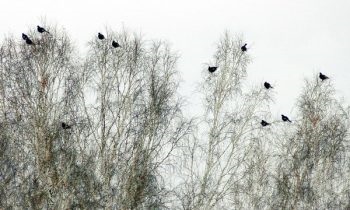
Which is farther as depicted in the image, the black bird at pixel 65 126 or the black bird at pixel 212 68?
the black bird at pixel 212 68

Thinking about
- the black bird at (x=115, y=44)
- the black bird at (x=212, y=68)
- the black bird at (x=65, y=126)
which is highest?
the black bird at (x=115, y=44)

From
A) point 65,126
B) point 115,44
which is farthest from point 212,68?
point 65,126

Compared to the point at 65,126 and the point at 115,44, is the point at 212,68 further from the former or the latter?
the point at 65,126

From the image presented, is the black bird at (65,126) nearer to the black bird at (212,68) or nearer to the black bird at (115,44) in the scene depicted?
the black bird at (115,44)

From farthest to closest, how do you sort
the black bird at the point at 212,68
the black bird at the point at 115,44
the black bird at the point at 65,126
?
the black bird at the point at 212,68
the black bird at the point at 115,44
the black bird at the point at 65,126

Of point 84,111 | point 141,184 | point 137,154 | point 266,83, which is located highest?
point 266,83

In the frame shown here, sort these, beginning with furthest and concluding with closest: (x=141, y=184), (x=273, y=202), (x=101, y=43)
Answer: (x=273, y=202), (x=101, y=43), (x=141, y=184)

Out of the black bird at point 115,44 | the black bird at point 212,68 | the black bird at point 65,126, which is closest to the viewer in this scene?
the black bird at point 65,126

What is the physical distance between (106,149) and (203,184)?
3.15 m

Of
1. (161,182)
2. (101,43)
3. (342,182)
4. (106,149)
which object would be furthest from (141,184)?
(342,182)

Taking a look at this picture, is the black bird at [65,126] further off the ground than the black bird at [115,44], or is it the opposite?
the black bird at [115,44]

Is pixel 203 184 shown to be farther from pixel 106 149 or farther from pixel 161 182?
pixel 106 149

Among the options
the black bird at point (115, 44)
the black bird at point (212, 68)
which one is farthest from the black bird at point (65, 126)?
the black bird at point (212, 68)

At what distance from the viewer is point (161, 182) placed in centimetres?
1507
